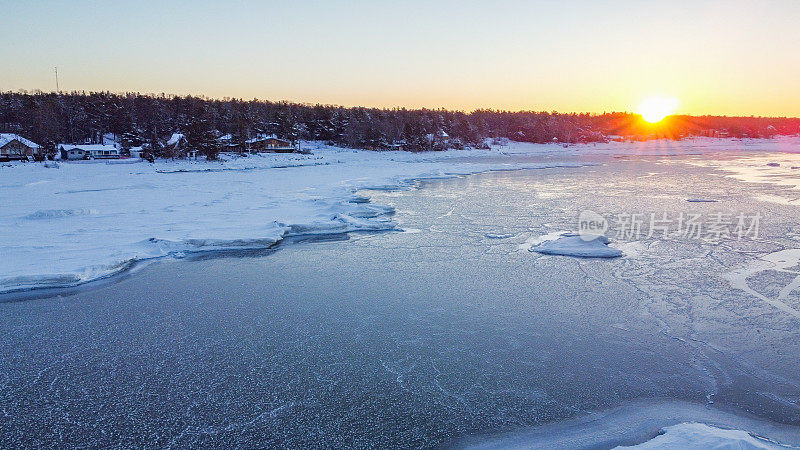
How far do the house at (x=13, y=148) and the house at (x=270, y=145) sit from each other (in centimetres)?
1697

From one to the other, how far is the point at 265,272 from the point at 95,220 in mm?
7238

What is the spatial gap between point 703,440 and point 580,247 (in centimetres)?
694

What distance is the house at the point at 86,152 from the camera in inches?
1518

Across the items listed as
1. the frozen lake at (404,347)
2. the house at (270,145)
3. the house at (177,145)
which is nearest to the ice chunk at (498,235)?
the frozen lake at (404,347)

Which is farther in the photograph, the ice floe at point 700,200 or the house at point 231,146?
the house at point 231,146

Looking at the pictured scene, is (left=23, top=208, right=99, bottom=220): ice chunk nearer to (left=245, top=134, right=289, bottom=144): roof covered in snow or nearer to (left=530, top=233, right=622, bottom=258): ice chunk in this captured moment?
(left=530, top=233, right=622, bottom=258): ice chunk

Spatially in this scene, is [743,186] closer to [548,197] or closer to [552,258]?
[548,197]

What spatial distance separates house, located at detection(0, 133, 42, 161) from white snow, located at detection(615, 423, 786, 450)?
4405cm

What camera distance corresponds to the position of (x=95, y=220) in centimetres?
1348

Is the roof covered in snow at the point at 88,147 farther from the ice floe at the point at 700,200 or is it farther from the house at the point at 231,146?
the ice floe at the point at 700,200

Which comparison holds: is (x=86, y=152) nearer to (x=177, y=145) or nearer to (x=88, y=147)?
(x=88, y=147)

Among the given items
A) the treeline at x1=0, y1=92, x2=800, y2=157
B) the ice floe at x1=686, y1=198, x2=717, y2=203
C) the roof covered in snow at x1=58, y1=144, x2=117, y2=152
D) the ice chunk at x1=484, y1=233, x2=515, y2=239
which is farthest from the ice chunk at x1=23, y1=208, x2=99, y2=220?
the roof covered in snow at x1=58, y1=144, x2=117, y2=152

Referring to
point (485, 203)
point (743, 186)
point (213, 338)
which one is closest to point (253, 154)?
point (485, 203)

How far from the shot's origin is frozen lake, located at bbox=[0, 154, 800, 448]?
4.41 meters
